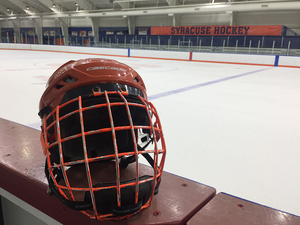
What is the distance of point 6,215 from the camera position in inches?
41.4

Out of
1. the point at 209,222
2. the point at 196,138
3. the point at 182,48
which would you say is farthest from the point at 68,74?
the point at 182,48

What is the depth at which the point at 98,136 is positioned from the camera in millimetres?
705

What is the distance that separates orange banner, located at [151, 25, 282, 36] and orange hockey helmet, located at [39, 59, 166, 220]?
14.9 metres

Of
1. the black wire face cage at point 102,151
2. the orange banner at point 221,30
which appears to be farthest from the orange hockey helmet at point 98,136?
the orange banner at point 221,30

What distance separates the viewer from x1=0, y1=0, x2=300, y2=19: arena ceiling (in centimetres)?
1328

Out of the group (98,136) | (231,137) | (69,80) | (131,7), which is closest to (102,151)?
(98,136)

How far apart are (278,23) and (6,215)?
657 inches

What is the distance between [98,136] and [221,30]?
1558 cm

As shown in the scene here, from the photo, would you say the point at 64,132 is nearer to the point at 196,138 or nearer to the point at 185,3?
the point at 196,138

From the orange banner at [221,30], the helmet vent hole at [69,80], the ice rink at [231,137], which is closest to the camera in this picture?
the helmet vent hole at [69,80]

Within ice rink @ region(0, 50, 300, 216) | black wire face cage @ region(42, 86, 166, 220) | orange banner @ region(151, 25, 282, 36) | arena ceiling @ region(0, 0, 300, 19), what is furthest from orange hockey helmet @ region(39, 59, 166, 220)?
orange banner @ region(151, 25, 282, 36)

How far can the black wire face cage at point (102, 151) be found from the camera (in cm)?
48

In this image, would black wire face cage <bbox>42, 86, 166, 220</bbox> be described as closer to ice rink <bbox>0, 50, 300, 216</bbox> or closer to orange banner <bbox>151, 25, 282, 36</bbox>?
ice rink <bbox>0, 50, 300, 216</bbox>

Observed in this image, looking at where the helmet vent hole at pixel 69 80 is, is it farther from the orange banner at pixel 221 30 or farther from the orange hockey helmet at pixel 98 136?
the orange banner at pixel 221 30
